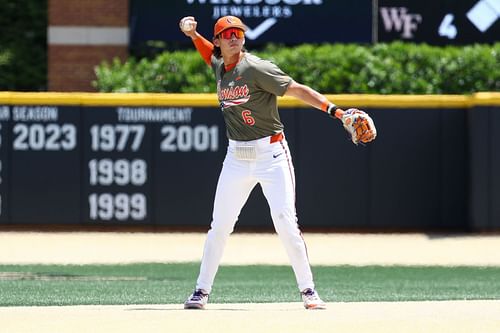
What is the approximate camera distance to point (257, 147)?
28.9ft

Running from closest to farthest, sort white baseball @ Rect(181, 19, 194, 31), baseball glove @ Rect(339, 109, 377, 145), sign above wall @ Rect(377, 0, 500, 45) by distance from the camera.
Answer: baseball glove @ Rect(339, 109, 377, 145) < white baseball @ Rect(181, 19, 194, 31) < sign above wall @ Rect(377, 0, 500, 45)

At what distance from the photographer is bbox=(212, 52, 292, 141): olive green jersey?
877 cm

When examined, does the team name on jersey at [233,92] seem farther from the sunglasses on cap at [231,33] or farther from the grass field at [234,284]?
the grass field at [234,284]

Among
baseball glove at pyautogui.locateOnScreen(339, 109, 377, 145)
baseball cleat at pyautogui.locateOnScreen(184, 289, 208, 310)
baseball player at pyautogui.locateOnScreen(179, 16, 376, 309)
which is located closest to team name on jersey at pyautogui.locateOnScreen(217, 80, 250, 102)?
baseball player at pyautogui.locateOnScreen(179, 16, 376, 309)

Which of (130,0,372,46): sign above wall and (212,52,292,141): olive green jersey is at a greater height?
(130,0,372,46): sign above wall

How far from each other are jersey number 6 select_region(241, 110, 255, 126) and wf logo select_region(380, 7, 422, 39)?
1330 cm

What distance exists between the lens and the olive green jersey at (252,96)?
8766 mm

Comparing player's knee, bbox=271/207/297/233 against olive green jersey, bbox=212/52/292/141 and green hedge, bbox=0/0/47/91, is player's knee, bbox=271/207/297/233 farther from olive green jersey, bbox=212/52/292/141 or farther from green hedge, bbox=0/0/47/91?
green hedge, bbox=0/0/47/91

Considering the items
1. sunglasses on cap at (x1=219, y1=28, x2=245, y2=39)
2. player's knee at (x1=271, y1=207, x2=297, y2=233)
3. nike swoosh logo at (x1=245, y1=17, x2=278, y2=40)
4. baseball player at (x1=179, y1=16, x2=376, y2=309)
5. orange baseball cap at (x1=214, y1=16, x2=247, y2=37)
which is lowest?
player's knee at (x1=271, y1=207, x2=297, y2=233)

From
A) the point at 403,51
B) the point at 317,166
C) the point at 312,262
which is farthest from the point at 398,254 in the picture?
the point at 403,51

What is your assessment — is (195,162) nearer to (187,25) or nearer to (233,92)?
(187,25)

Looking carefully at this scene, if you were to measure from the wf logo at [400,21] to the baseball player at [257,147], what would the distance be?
13180mm

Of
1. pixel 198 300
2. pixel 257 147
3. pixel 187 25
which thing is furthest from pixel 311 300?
pixel 187 25

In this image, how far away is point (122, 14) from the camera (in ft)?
73.4
